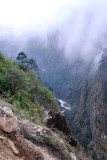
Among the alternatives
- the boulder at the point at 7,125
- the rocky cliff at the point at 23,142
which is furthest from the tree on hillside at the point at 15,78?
the boulder at the point at 7,125

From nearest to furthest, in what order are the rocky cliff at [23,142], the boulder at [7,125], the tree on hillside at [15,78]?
the rocky cliff at [23,142] < the boulder at [7,125] < the tree on hillside at [15,78]

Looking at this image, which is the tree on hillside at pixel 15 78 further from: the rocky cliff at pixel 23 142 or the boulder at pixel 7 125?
the boulder at pixel 7 125

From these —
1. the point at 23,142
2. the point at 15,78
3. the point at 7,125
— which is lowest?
the point at 23,142

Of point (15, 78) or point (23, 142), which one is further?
point (15, 78)

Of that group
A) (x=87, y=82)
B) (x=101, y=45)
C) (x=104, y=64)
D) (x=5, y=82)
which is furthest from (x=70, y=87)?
(x=5, y=82)

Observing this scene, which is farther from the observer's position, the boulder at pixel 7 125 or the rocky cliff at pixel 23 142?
the boulder at pixel 7 125

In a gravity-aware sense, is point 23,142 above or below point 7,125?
below

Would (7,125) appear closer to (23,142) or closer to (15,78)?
(23,142)

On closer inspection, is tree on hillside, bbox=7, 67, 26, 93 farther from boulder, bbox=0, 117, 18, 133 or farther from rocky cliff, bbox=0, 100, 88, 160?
boulder, bbox=0, 117, 18, 133

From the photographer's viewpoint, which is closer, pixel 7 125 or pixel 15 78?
pixel 7 125

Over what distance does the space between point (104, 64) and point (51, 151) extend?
7843 centimetres

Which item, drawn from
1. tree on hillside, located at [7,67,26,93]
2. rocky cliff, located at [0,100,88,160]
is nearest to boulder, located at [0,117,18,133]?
rocky cliff, located at [0,100,88,160]

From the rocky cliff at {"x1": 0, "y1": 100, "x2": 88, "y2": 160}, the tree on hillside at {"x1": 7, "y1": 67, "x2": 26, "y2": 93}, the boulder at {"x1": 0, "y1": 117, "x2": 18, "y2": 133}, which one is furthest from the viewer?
the tree on hillside at {"x1": 7, "y1": 67, "x2": 26, "y2": 93}

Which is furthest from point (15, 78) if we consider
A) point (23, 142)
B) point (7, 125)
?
point (23, 142)
